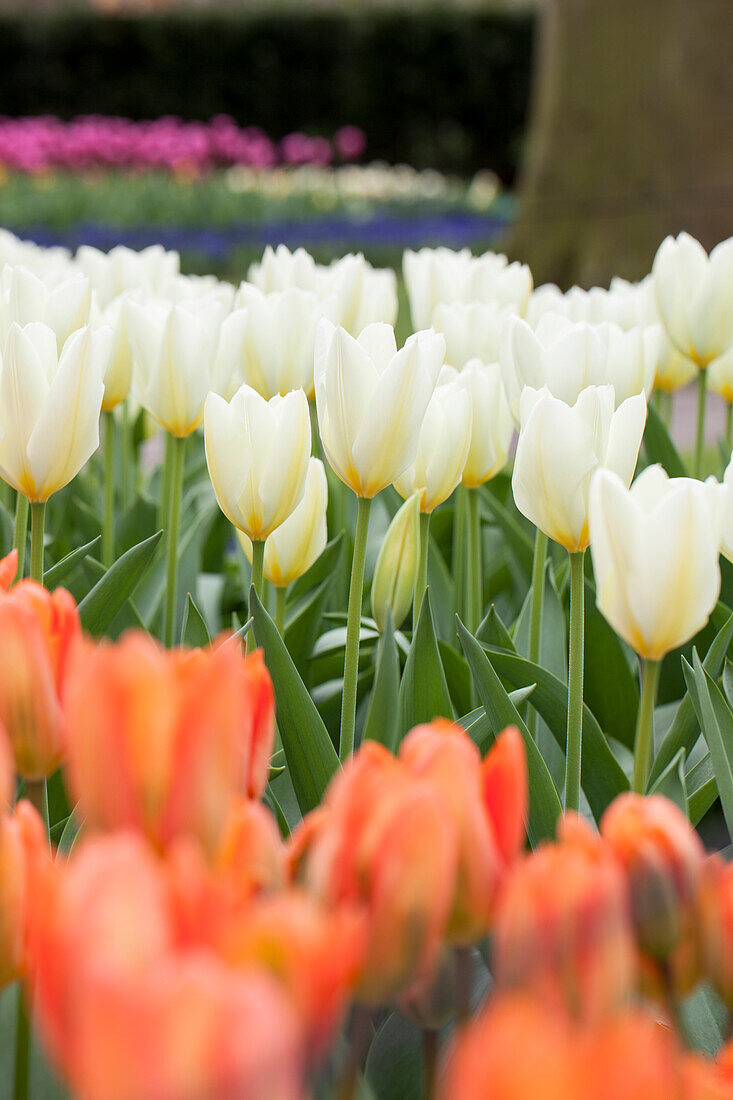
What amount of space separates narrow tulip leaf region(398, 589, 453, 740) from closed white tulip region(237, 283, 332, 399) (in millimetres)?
554

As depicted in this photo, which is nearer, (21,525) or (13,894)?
(13,894)

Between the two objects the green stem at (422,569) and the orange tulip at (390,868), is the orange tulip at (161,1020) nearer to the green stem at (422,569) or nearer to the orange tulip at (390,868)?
the orange tulip at (390,868)

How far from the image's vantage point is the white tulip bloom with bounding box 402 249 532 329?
2.01m

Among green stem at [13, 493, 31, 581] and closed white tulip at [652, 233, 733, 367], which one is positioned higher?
closed white tulip at [652, 233, 733, 367]

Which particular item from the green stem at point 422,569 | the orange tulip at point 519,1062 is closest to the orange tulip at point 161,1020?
the orange tulip at point 519,1062

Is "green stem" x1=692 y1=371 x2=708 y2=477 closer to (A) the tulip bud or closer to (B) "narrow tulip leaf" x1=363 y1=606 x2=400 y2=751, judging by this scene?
(A) the tulip bud

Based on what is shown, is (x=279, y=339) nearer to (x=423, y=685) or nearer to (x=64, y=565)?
(x=64, y=565)

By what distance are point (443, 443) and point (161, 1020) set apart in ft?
3.20

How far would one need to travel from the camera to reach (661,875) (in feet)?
1.84

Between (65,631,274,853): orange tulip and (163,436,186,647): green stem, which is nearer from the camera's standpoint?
(65,631,274,853): orange tulip

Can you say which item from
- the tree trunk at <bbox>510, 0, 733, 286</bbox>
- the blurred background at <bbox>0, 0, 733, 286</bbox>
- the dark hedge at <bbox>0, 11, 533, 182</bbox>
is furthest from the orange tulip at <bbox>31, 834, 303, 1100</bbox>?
the dark hedge at <bbox>0, 11, 533, 182</bbox>

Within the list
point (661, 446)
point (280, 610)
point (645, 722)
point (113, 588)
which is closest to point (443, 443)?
point (280, 610)

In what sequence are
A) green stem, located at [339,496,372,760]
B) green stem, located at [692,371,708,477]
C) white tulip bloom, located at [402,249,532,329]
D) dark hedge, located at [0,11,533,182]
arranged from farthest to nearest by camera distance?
dark hedge, located at [0,11,533,182]
white tulip bloom, located at [402,249,532,329]
green stem, located at [692,371,708,477]
green stem, located at [339,496,372,760]

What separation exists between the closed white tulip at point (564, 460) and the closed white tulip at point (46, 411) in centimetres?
39
